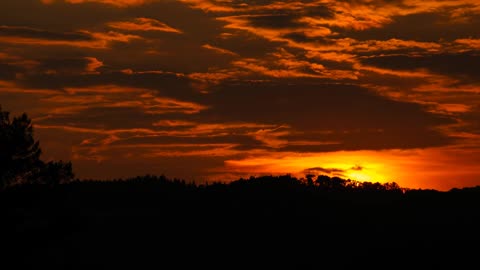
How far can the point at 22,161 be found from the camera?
2282 inches

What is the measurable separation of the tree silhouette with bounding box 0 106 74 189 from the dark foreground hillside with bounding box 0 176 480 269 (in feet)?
2.54

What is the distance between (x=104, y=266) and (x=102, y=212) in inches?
519

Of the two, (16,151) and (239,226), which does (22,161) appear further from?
(239,226)

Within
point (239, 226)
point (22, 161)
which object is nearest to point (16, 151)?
point (22, 161)

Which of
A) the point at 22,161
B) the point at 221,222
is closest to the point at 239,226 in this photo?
the point at 221,222

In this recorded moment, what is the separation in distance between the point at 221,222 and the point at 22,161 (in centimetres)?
2688

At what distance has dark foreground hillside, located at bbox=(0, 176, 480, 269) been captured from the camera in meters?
62.3

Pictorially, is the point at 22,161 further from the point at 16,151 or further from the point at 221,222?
the point at 221,222

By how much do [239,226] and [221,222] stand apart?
1.90m

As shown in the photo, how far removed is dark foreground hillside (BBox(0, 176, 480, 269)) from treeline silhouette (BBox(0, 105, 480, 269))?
0.09 metres

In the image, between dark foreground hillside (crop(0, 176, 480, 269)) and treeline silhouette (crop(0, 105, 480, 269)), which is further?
dark foreground hillside (crop(0, 176, 480, 269))

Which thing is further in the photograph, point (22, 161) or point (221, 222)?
point (221, 222)

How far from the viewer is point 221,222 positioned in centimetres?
8138

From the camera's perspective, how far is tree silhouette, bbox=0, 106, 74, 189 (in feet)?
189
